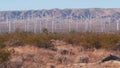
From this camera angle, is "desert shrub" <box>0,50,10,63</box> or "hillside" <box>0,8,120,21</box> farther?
"hillside" <box>0,8,120,21</box>

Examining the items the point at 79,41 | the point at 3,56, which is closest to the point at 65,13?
the point at 79,41

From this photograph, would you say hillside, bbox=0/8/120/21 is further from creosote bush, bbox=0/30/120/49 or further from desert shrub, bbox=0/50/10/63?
desert shrub, bbox=0/50/10/63

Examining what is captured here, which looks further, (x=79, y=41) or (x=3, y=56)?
(x=79, y=41)

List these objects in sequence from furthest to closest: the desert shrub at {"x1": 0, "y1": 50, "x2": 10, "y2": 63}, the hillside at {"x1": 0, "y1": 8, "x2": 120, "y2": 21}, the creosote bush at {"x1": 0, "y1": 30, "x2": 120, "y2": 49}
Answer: the hillside at {"x1": 0, "y1": 8, "x2": 120, "y2": 21} < the creosote bush at {"x1": 0, "y1": 30, "x2": 120, "y2": 49} < the desert shrub at {"x1": 0, "y1": 50, "x2": 10, "y2": 63}

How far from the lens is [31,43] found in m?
29.2

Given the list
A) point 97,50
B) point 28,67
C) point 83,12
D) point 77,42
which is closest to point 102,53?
point 97,50

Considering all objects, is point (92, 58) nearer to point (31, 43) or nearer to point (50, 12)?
point (31, 43)

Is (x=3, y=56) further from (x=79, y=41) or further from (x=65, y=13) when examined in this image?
(x=65, y=13)

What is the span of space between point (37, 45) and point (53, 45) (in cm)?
137

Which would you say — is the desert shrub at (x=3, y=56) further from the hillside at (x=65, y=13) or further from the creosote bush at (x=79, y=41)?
the hillside at (x=65, y=13)

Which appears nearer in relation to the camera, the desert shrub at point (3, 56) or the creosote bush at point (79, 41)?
the desert shrub at point (3, 56)

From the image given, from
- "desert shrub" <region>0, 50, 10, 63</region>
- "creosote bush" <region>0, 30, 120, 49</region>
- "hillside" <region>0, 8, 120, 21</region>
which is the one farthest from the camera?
"hillside" <region>0, 8, 120, 21</region>

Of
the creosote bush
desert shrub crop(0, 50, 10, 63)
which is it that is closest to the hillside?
the creosote bush

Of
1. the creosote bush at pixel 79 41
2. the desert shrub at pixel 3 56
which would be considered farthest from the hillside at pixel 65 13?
the desert shrub at pixel 3 56
